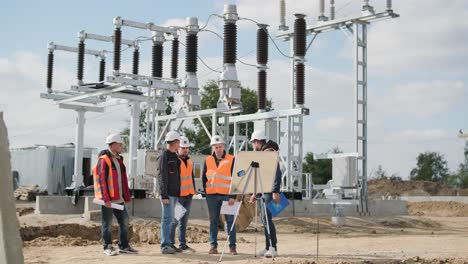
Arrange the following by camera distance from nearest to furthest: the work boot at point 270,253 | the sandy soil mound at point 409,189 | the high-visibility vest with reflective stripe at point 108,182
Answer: the work boot at point 270,253 → the high-visibility vest with reflective stripe at point 108,182 → the sandy soil mound at point 409,189

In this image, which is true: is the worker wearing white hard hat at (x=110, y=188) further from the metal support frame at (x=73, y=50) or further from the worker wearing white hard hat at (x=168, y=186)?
the metal support frame at (x=73, y=50)

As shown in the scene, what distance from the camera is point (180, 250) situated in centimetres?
1146

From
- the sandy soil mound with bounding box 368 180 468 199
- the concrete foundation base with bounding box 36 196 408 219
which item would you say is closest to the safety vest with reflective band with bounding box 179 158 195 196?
the concrete foundation base with bounding box 36 196 408 219

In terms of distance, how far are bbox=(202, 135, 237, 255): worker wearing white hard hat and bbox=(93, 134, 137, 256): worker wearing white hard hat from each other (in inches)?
55.1

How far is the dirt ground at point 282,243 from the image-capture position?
10352mm

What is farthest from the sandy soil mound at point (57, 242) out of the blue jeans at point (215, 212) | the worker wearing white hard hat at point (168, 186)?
the blue jeans at point (215, 212)

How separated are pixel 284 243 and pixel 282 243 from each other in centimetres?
7

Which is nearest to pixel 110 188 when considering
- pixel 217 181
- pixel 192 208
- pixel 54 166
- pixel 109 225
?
pixel 109 225

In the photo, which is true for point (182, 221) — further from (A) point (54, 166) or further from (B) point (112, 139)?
(A) point (54, 166)

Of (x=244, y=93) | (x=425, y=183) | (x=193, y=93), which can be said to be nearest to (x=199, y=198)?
(x=193, y=93)

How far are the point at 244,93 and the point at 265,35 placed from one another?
1359 inches

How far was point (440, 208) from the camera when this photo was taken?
3931cm

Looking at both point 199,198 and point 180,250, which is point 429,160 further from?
point 180,250

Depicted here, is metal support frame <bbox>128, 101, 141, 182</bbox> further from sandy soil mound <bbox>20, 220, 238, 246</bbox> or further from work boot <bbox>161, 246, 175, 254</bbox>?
work boot <bbox>161, 246, 175, 254</bbox>
